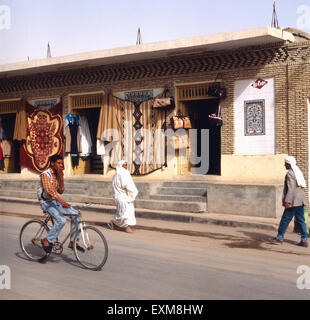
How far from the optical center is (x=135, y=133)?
52.3 feet

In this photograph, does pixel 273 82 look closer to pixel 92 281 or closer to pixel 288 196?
pixel 288 196

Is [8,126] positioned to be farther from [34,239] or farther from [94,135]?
[34,239]

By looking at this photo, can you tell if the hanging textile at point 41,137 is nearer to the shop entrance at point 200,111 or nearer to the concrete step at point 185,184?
the shop entrance at point 200,111

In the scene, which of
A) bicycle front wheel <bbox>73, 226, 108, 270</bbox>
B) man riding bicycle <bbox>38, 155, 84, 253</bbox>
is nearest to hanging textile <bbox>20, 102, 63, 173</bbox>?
man riding bicycle <bbox>38, 155, 84, 253</bbox>

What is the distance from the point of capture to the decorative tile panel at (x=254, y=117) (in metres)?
13.4

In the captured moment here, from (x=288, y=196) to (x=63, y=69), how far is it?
11353 mm

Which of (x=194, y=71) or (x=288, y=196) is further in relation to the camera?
(x=194, y=71)

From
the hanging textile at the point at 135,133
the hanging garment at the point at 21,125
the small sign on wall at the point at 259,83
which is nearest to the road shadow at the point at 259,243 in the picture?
the small sign on wall at the point at 259,83

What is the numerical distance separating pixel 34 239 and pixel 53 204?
2.41ft

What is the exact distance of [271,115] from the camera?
13258 millimetres

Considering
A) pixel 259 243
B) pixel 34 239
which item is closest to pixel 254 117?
pixel 259 243

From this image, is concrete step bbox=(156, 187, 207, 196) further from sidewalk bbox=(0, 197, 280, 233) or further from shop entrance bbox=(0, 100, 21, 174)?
shop entrance bbox=(0, 100, 21, 174)
